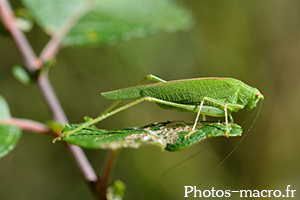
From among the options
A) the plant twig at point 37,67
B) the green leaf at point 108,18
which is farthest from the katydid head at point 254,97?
the plant twig at point 37,67

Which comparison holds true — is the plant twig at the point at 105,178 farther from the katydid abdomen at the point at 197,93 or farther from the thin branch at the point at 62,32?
the thin branch at the point at 62,32

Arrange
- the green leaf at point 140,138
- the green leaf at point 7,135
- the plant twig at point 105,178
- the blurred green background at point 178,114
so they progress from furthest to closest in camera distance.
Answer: the blurred green background at point 178,114
the plant twig at point 105,178
the green leaf at point 7,135
the green leaf at point 140,138

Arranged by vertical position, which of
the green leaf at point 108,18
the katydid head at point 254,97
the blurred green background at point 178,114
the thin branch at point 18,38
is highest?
the green leaf at point 108,18

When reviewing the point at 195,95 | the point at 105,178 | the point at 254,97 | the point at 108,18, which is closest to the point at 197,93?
the point at 195,95

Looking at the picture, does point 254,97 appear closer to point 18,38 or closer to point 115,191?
point 115,191

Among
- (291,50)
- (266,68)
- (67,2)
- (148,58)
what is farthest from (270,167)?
(67,2)

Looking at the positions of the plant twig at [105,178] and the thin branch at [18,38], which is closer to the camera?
the plant twig at [105,178]

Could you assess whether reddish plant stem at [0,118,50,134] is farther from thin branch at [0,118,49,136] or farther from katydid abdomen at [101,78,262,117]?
katydid abdomen at [101,78,262,117]
